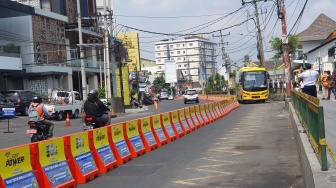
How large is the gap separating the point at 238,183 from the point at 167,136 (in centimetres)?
769

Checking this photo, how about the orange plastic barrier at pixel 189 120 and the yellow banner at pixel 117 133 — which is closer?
the yellow banner at pixel 117 133

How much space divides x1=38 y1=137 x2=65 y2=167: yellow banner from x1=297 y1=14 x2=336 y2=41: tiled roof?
71297 mm

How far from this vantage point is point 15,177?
25.3 feet

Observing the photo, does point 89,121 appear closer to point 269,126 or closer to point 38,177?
point 38,177

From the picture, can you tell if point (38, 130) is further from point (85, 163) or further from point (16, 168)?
point (16, 168)

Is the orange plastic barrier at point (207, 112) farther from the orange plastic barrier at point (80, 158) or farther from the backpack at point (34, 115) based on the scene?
the orange plastic barrier at point (80, 158)

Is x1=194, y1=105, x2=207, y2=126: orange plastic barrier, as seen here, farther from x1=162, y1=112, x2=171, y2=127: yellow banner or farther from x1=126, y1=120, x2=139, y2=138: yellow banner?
x1=126, y1=120, x2=139, y2=138: yellow banner

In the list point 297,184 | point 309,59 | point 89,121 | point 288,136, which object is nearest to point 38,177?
point 297,184

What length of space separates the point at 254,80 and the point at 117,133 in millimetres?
36526

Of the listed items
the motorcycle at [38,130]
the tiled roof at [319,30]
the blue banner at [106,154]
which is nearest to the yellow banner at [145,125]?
the motorcycle at [38,130]

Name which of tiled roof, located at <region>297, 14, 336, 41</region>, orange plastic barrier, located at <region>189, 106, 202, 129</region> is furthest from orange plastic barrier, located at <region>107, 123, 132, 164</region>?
tiled roof, located at <region>297, 14, 336, 41</region>

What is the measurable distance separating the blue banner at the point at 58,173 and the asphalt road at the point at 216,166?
0.51 m

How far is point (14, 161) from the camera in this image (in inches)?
306

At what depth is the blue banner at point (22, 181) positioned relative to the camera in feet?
24.8
